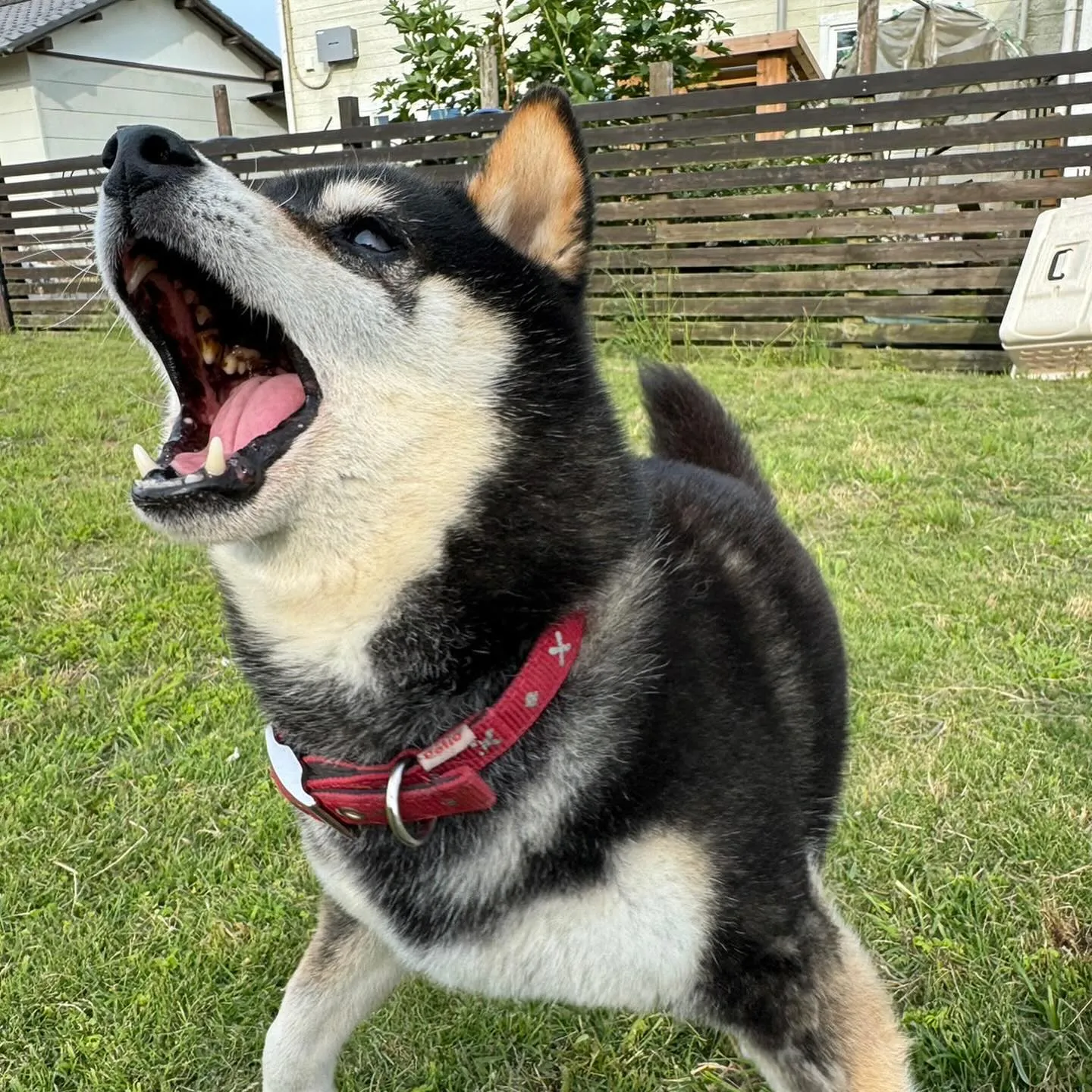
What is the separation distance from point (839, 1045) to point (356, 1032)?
3.11 ft

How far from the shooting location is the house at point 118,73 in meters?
17.0

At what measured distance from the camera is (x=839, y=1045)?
1337 mm

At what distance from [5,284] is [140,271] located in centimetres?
1134

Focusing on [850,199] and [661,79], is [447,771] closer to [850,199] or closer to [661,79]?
[850,199]

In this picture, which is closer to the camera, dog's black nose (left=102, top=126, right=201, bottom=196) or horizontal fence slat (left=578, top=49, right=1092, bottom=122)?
dog's black nose (left=102, top=126, right=201, bottom=196)

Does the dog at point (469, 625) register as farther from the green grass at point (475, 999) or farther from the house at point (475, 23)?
the house at point (475, 23)

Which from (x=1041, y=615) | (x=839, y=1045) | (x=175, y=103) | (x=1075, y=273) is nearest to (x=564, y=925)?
(x=839, y=1045)

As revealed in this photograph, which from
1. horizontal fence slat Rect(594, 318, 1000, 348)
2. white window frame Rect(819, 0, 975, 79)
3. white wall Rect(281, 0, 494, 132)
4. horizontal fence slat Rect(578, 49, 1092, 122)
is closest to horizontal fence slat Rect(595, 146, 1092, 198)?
horizontal fence slat Rect(578, 49, 1092, 122)

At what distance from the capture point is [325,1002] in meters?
1.62

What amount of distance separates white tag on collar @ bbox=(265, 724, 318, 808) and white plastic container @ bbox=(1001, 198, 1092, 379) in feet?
18.8

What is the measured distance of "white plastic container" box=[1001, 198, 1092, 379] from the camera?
5691 millimetres

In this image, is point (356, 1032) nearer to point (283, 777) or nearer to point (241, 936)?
point (241, 936)

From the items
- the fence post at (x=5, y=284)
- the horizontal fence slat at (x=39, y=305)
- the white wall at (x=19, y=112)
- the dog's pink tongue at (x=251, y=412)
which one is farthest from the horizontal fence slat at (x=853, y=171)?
the white wall at (x=19, y=112)

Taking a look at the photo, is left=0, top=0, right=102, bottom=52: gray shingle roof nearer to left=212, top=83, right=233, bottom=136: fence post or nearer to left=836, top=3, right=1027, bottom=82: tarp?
left=212, top=83, right=233, bottom=136: fence post
